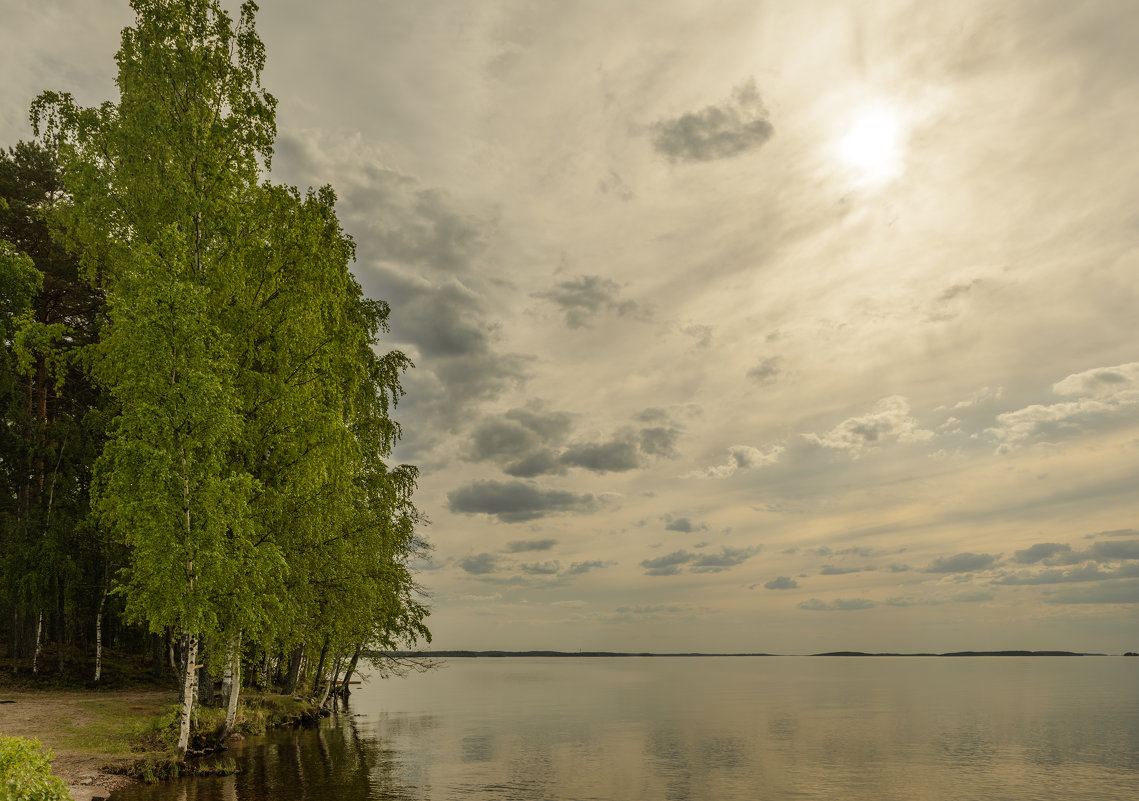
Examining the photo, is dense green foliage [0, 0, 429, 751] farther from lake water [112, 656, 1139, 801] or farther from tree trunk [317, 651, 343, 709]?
tree trunk [317, 651, 343, 709]

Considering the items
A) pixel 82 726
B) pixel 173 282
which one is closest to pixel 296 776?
pixel 82 726

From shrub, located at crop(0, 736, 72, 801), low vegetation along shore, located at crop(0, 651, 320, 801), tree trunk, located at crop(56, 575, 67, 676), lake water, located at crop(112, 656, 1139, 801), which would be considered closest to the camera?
shrub, located at crop(0, 736, 72, 801)

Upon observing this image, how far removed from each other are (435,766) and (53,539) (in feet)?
78.9

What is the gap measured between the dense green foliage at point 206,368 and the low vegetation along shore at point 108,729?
5.94 ft

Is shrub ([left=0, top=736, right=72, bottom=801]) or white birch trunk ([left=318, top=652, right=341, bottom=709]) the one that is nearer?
shrub ([left=0, top=736, right=72, bottom=801])

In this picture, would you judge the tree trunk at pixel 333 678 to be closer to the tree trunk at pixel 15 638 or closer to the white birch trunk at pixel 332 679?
the white birch trunk at pixel 332 679

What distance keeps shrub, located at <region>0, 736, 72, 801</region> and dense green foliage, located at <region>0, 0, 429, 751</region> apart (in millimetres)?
11979

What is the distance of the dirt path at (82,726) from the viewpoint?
2305 cm

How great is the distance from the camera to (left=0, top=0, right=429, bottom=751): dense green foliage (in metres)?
26.2

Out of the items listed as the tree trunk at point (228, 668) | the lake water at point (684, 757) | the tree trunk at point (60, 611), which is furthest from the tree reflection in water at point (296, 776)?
the tree trunk at point (60, 611)

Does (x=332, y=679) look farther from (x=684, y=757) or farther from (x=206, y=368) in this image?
(x=206, y=368)

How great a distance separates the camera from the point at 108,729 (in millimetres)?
28047

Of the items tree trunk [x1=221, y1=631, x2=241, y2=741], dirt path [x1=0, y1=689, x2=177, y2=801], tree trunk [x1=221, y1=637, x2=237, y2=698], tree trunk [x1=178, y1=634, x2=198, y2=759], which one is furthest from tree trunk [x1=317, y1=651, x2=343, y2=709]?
→ tree trunk [x1=178, y1=634, x2=198, y2=759]

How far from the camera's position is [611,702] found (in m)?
86.1
